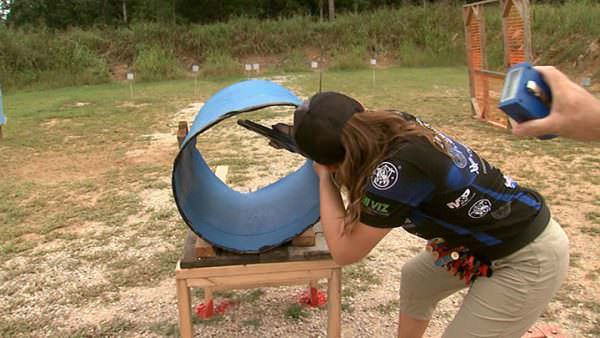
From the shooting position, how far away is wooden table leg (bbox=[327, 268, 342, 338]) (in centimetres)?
209

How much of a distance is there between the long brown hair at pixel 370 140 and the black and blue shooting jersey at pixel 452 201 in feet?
0.09

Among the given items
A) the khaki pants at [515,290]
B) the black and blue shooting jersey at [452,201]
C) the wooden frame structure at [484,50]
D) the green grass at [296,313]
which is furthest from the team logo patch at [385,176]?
the wooden frame structure at [484,50]

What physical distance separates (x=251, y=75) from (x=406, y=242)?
14729mm

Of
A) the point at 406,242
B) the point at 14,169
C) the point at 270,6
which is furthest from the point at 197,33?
the point at 406,242

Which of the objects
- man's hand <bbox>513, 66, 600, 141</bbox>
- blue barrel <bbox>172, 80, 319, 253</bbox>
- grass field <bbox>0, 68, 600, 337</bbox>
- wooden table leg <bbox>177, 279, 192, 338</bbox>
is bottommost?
grass field <bbox>0, 68, 600, 337</bbox>

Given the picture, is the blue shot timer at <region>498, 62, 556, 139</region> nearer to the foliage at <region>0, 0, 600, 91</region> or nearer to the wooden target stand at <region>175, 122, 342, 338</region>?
the wooden target stand at <region>175, 122, 342, 338</region>

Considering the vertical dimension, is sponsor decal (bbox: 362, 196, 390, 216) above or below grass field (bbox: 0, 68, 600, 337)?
above

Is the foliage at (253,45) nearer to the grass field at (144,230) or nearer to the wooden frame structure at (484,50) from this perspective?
the wooden frame structure at (484,50)

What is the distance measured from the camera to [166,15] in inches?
1164

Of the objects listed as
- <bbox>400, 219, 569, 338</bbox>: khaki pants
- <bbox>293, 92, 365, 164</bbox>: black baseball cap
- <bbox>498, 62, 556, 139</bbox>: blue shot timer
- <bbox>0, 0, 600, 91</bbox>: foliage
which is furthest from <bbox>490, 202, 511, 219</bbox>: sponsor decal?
<bbox>0, 0, 600, 91</bbox>: foliage

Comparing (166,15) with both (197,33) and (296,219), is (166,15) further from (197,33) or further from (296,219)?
(296,219)

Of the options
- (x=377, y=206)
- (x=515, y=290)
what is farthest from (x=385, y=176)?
(x=515, y=290)

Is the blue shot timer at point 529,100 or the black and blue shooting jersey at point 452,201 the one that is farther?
the black and blue shooting jersey at point 452,201

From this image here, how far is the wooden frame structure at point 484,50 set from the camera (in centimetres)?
654
